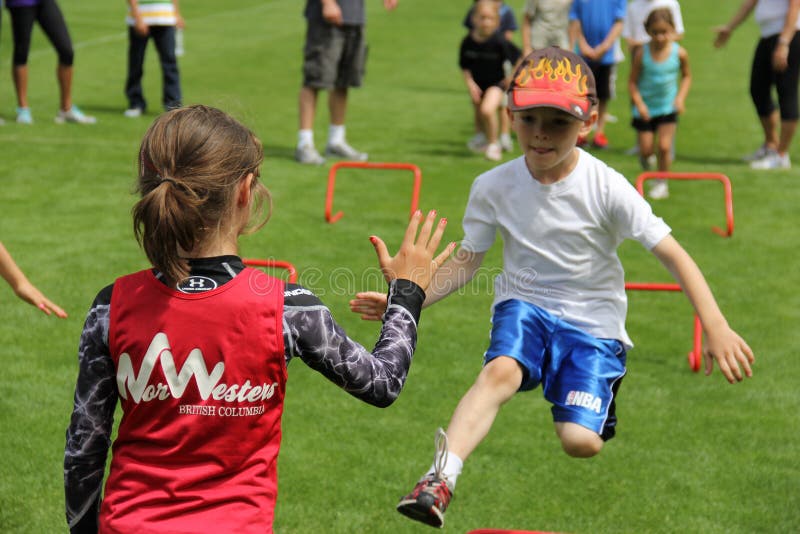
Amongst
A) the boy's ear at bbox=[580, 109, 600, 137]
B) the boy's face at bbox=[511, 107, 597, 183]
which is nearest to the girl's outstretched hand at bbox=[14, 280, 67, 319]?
the boy's face at bbox=[511, 107, 597, 183]

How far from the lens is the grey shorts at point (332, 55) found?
39.1 feet

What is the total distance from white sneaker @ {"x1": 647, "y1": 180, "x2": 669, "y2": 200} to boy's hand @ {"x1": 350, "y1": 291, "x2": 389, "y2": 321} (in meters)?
7.63

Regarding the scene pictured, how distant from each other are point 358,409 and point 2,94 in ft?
35.2

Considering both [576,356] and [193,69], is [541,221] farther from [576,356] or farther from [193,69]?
[193,69]

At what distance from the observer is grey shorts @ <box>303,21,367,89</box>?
11.9 m

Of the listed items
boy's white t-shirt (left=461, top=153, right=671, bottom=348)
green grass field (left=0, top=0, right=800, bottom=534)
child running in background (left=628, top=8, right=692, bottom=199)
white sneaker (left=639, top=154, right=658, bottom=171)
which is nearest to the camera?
boy's white t-shirt (left=461, top=153, right=671, bottom=348)

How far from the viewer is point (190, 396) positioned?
282 cm

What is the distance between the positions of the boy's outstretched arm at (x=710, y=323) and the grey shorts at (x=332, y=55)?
7.91m

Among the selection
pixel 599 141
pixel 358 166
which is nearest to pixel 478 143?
pixel 599 141

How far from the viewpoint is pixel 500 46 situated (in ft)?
42.3

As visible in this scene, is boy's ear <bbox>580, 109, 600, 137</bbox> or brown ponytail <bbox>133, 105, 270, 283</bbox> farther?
boy's ear <bbox>580, 109, 600, 137</bbox>

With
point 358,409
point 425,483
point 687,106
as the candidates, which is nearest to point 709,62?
point 687,106

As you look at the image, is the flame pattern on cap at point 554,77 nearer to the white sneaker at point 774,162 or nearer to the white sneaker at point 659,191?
the white sneaker at point 659,191

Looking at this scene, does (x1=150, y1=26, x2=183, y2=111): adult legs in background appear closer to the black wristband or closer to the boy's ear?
the boy's ear
